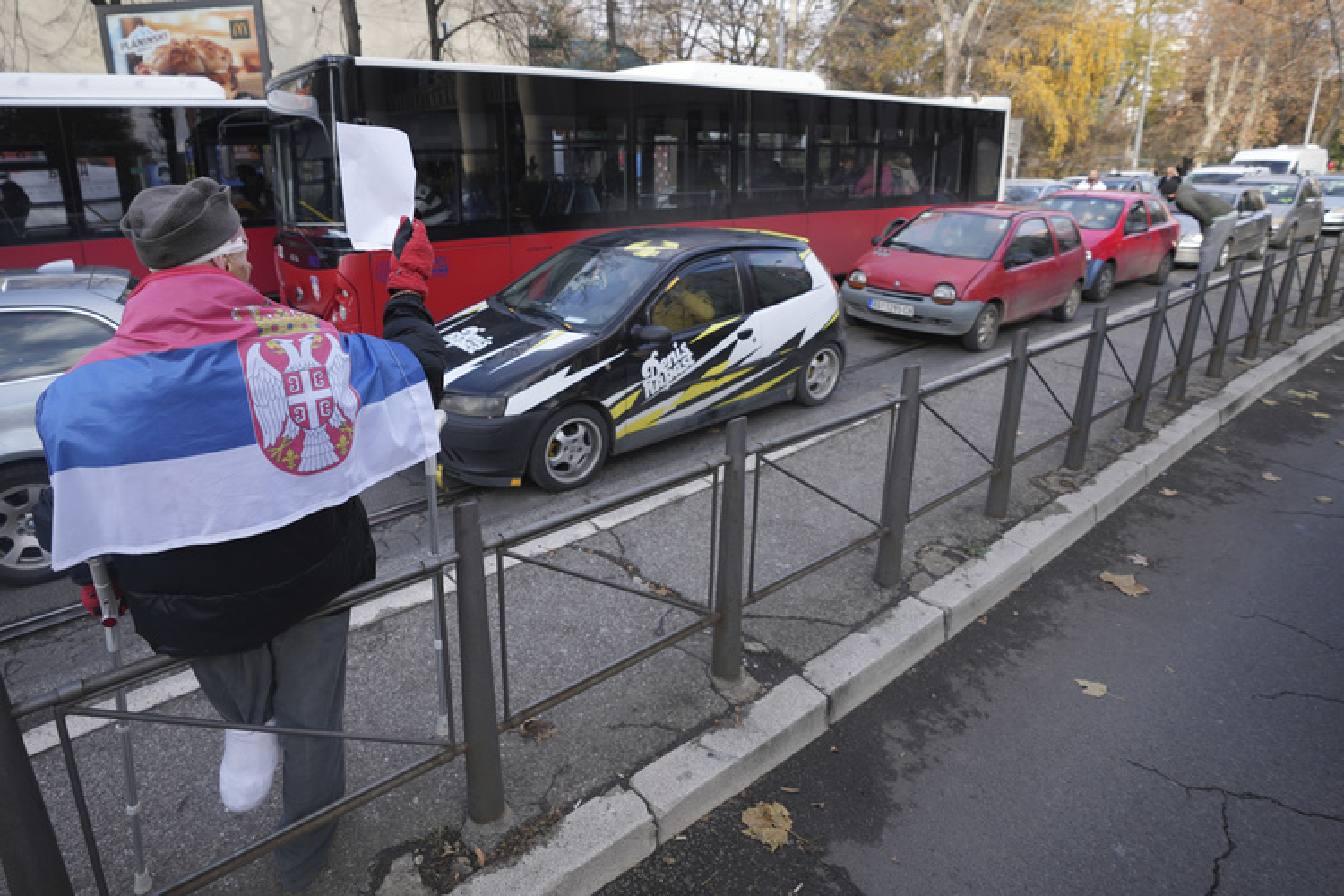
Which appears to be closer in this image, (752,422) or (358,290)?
(752,422)

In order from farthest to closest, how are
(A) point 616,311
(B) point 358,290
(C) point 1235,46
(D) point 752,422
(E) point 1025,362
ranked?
(C) point 1235,46, (B) point 358,290, (D) point 752,422, (A) point 616,311, (E) point 1025,362

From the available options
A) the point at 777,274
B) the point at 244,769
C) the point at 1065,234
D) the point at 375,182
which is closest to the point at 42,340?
the point at 375,182

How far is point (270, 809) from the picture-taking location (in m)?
2.89

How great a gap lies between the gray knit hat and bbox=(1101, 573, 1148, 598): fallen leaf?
470 cm

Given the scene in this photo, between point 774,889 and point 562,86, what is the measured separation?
29.0 feet

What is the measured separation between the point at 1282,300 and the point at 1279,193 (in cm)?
1351

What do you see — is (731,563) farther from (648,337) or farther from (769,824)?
(648,337)

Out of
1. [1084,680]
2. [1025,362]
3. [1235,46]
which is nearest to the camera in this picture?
[1084,680]

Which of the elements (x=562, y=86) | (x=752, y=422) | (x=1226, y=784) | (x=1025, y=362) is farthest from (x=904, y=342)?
(x=1226, y=784)

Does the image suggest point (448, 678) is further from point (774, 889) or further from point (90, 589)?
point (774, 889)

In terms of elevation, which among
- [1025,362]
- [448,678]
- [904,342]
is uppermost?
[1025,362]

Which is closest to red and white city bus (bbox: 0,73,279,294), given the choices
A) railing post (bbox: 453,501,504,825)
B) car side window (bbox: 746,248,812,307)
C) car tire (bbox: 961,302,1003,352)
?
car side window (bbox: 746,248,812,307)

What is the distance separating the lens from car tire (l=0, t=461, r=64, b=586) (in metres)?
4.57

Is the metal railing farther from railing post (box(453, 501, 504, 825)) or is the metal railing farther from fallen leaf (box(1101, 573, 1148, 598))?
fallen leaf (box(1101, 573, 1148, 598))
